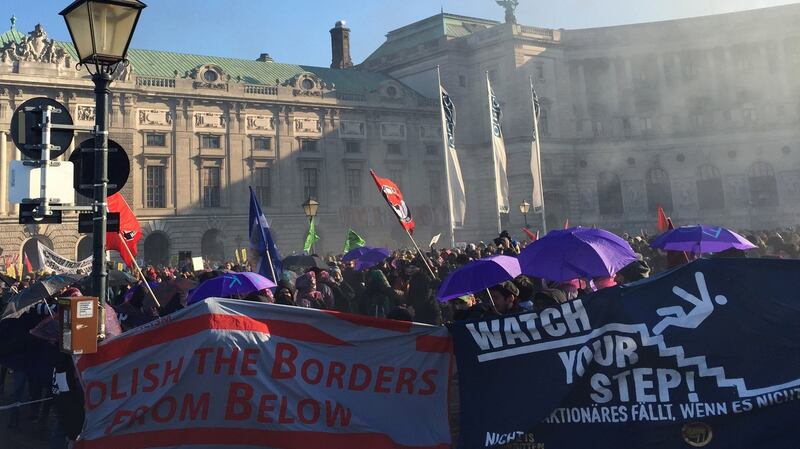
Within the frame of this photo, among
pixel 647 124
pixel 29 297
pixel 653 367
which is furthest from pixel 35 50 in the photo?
pixel 647 124

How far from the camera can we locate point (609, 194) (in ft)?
182

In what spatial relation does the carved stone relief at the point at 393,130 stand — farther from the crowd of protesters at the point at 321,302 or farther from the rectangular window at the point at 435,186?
the crowd of protesters at the point at 321,302

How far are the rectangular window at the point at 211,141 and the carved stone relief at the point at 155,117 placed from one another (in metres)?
2.45

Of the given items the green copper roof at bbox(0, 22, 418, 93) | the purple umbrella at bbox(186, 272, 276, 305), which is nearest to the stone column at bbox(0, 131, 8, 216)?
the green copper roof at bbox(0, 22, 418, 93)

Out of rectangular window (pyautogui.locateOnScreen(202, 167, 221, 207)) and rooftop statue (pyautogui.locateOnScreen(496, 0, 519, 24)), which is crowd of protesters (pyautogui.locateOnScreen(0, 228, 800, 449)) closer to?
rectangular window (pyautogui.locateOnScreen(202, 167, 221, 207))

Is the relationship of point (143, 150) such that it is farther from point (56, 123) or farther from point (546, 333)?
point (546, 333)

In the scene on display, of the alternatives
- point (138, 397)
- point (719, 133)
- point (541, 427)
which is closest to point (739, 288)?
point (541, 427)

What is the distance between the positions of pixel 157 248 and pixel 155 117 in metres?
8.91

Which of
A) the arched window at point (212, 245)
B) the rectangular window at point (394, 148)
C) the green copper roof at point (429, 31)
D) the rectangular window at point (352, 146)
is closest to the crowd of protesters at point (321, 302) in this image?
the arched window at point (212, 245)

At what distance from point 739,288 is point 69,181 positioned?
231 inches

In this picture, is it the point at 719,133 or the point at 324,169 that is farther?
the point at 719,133

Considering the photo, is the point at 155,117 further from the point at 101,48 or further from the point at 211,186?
the point at 101,48

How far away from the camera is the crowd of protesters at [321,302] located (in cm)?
678

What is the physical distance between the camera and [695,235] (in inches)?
404
